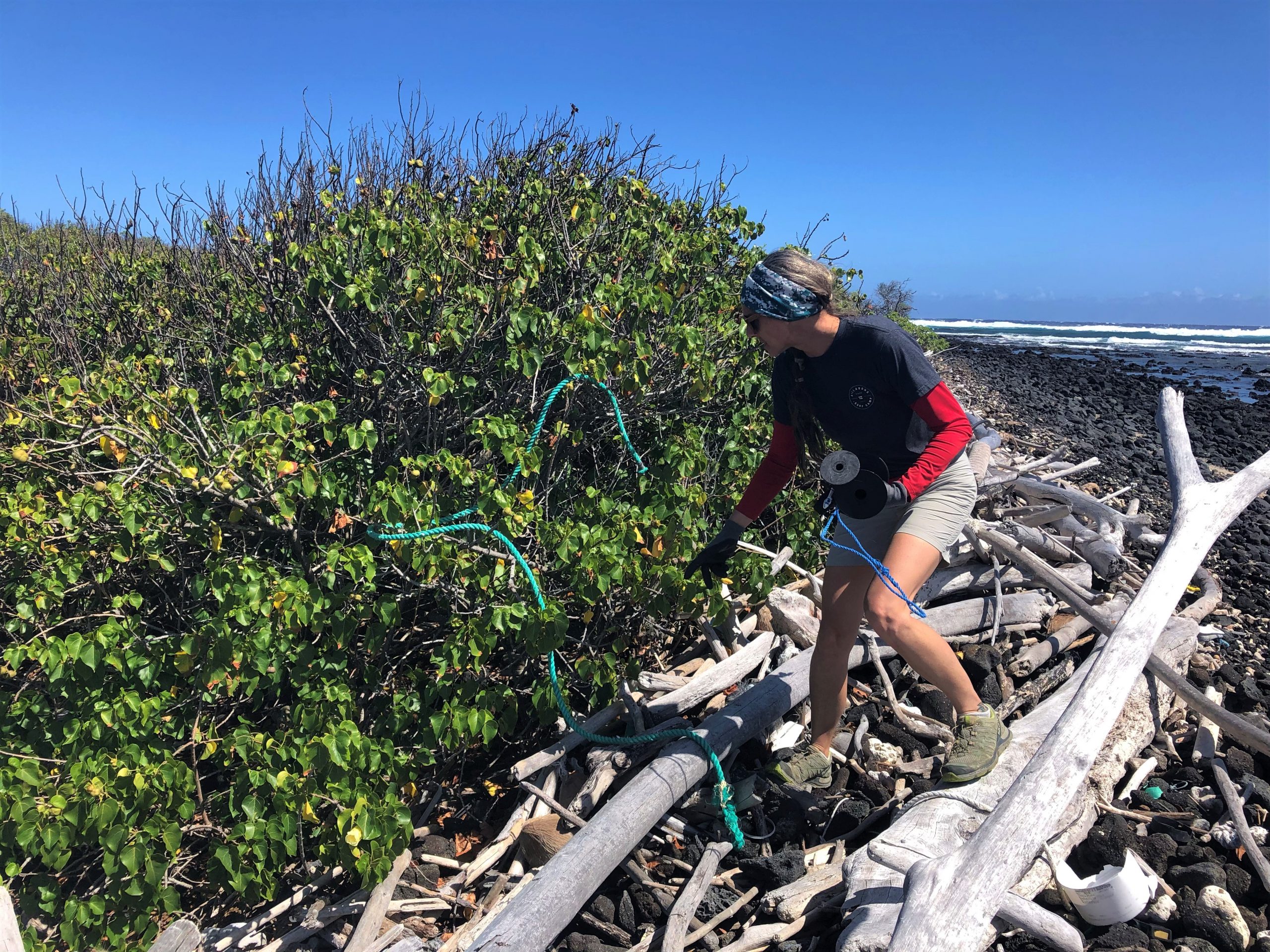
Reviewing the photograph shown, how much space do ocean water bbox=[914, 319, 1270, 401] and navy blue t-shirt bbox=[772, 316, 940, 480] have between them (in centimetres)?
2940

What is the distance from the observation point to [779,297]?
2758 mm

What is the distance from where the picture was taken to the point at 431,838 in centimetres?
347

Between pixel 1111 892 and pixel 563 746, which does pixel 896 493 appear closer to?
pixel 1111 892

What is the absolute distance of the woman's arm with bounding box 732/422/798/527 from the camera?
3295 mm

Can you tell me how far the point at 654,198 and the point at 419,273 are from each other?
97.2 inches

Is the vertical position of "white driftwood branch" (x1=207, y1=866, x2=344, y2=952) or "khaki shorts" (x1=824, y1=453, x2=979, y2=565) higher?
"khaki shorts" (x1=824, y1=453, x2=979, y2=565)

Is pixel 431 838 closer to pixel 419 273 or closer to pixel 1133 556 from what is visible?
pixel 419 273

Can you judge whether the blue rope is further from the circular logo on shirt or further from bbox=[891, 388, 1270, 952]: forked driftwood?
bbox=[891, 388, 1270, 952]: forked driftwood

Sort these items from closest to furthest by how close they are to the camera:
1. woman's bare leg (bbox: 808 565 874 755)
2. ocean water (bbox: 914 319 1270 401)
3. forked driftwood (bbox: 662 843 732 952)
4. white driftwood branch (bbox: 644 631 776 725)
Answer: forked driftwood (bbox: 662 843 732 952) → woman's bare leg (bbox: 808 565 874 755) → white driftwood branch (bbox: 644 631 776 725) → ocean water (bbox: 914 319 1270 401)

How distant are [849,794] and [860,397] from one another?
1.85 meters

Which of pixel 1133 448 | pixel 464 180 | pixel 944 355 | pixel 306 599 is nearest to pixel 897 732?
pixel 306 599

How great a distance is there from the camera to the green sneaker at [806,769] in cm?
329

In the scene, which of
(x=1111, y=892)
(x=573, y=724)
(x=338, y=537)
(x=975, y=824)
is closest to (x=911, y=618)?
(x=975, y=824)

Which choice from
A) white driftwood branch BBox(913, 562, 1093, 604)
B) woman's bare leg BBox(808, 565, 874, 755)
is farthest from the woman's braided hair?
white driftwood branch BBox(913, 562, 1093, 604)
